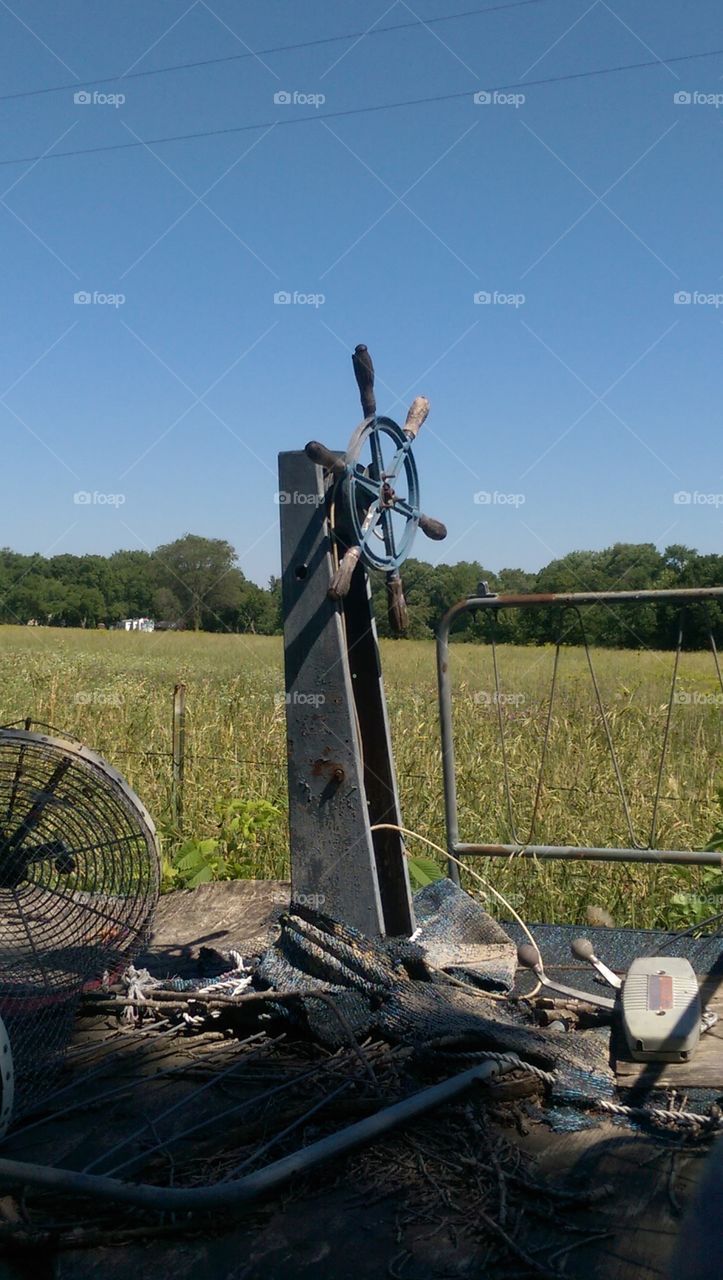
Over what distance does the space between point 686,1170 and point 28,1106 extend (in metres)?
1.73

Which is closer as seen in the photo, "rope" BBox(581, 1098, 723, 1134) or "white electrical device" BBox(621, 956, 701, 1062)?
"rope" BBox(581, 1098, 723, 1134)

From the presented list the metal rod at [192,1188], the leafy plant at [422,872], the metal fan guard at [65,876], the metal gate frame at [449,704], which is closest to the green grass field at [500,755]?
the leafy plant at [422,872]

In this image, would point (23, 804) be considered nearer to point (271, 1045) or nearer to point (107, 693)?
point (271, 1045)

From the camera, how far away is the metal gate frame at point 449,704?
169 inches

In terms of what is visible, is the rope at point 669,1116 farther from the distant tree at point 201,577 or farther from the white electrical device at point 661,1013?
the distant tree at point 201,577

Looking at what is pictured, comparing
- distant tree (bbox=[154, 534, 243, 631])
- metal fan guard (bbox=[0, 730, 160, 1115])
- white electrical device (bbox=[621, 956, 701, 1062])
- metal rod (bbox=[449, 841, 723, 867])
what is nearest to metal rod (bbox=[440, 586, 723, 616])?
metal rod (bbox=[449, 841, 723, 867])

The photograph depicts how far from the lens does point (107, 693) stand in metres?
8.38

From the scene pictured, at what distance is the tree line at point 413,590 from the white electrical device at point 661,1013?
61.6 inches

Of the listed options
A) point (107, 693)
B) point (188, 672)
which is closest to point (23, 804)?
point (107, 693)

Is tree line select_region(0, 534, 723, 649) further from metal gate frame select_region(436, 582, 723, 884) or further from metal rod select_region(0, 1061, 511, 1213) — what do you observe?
metal rod select_region(0, 1061, 511, 1213)

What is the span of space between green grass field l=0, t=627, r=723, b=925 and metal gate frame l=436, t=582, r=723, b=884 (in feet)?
1.85

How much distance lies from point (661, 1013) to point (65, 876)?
203 centimetres

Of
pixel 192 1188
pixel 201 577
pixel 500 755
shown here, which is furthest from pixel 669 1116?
pixel 201 577

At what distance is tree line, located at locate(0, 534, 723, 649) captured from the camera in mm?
4828
